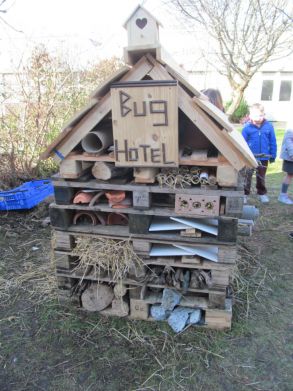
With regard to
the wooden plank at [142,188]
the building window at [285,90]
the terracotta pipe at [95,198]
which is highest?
the building window at [285,90]

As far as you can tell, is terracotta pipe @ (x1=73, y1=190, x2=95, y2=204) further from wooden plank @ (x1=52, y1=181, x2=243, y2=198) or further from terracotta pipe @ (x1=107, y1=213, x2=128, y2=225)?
terracotta pipe @ (x1=107, y1=213, x2=128, y2=225)

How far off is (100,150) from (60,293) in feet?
4.73

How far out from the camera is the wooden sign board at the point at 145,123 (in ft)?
7.50

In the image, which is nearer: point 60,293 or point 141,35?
point 141,35

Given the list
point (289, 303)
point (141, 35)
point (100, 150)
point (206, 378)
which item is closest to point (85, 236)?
point (100, 150)

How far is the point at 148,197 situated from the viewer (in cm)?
254

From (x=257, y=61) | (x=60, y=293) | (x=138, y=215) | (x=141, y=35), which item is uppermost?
(x=257, y=61)

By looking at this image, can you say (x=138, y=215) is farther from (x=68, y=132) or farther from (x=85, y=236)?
(x=68, y=132)

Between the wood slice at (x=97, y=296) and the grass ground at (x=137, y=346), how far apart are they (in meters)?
0.10

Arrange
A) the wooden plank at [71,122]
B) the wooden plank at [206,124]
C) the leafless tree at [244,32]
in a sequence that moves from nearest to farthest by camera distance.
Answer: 1. the wooden plank at [206,124]
2. the wooden plank at [71,122]
3. the leafless tree at [244,32]

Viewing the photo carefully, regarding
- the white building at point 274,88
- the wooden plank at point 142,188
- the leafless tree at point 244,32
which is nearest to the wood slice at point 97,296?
the wooden plank at point 142,188

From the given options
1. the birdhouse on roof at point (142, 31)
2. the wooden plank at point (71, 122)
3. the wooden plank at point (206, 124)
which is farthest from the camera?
the wooden plank at point (71, 122)

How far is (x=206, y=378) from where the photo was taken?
238 cm

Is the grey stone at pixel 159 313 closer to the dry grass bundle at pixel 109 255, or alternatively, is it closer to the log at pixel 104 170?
the dry grass bundle at pixel 109 255
